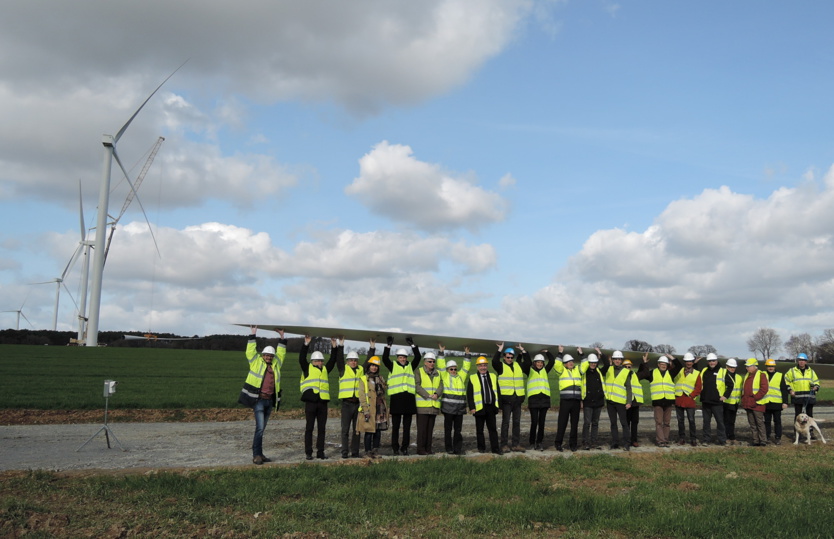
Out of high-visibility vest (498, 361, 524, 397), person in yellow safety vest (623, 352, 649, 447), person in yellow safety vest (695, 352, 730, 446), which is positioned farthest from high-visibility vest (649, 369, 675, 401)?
high-visibility vest (498, 361, 524, 397)

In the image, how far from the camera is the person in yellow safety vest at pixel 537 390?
1326cm

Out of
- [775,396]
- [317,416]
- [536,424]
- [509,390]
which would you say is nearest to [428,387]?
[509,390]

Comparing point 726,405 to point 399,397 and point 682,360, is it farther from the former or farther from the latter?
point 399,397

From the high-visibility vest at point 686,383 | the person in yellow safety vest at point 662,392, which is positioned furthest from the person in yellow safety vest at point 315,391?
the high-visibility vest at point 686,383

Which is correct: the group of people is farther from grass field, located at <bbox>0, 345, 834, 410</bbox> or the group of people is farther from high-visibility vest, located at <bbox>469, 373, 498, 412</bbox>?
grass field, located at <bbox>0, 345, 834, 410</bbox>

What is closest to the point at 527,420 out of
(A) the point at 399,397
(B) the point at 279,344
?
(A) the point at 399,397

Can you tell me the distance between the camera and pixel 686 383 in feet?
50.0

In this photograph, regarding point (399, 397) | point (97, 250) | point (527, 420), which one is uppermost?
point (97, 250)

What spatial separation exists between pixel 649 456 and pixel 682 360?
3.87m

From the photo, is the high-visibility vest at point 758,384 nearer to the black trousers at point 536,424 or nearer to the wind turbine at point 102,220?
the black trousers at point 536,424

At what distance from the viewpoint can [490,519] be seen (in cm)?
762

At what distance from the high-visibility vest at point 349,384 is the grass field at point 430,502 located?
1.88 meters

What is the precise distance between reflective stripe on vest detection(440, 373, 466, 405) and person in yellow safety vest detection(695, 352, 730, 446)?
660cm

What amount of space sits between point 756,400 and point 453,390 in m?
8.11
